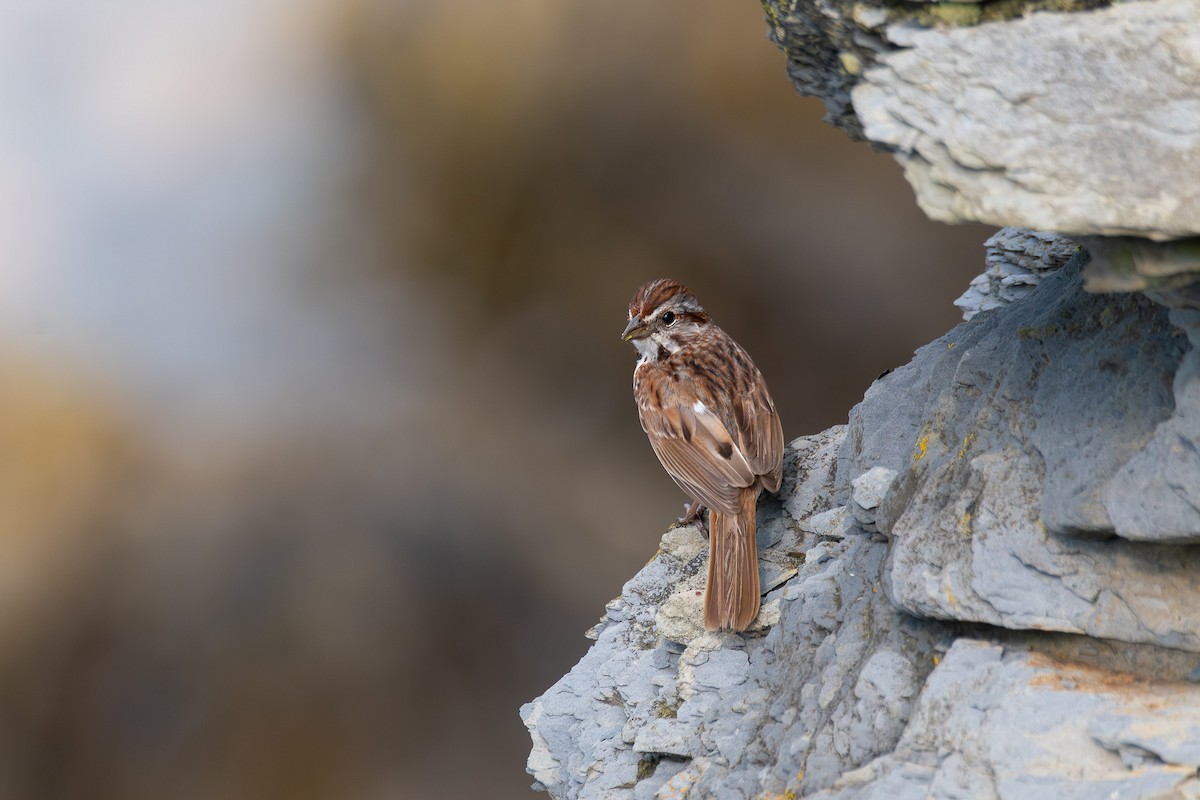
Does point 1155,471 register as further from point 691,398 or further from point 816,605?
point 691,398

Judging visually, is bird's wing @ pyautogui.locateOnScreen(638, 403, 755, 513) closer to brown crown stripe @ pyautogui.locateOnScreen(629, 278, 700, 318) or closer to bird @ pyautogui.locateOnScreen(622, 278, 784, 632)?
bird @ pyautogui.locateOnScreen(622, 278, 784, 632)

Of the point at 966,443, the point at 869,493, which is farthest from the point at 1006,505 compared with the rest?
the point at 869,493

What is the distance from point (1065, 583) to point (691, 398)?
2013 millimetres

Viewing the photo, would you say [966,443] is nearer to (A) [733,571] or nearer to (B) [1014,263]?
(A) [733,571]

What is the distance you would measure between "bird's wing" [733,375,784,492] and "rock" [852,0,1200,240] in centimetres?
193

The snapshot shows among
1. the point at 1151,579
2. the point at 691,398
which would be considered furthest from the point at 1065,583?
the point at 691,398

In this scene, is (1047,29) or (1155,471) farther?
(1155,471)

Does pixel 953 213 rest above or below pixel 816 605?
above

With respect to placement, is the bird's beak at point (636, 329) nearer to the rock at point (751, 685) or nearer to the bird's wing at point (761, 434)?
the bird's wing at point (761, 434)

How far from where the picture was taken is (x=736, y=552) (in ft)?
11.3

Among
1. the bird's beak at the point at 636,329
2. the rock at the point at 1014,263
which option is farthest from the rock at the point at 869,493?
the bird's beak at the point at 636,329

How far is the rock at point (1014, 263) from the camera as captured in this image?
3.70m

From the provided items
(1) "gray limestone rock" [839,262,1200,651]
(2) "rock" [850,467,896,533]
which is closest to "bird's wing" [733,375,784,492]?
(2) "rock" [850,467,896,533]

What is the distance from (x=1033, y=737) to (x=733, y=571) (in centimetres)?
136
